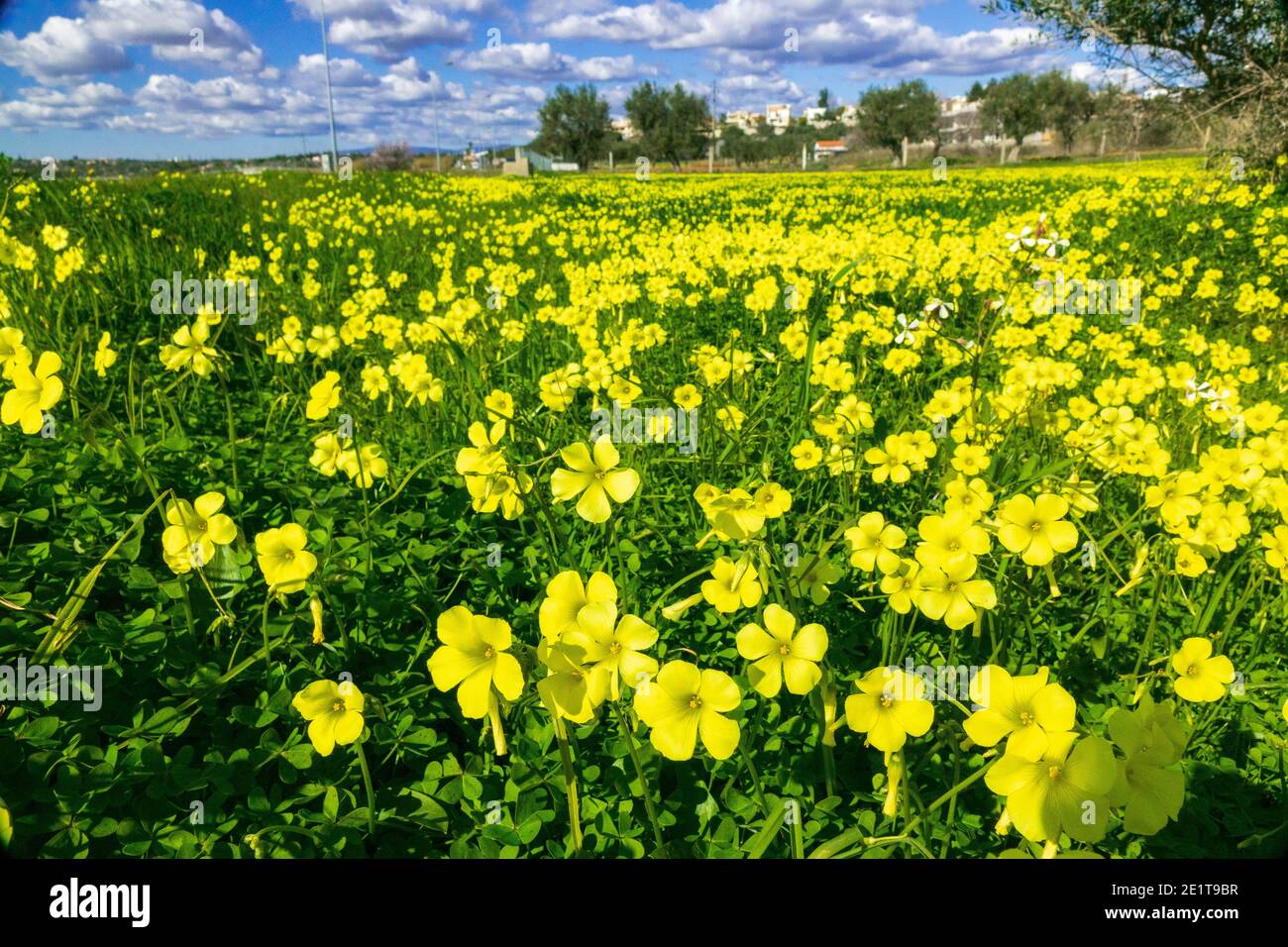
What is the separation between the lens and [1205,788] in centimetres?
177

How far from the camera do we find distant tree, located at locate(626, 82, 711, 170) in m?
57.1

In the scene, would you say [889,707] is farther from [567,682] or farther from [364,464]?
[364,464]

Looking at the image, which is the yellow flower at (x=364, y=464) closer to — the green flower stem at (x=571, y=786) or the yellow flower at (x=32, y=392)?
the yellow flower at (x=32, y=392)

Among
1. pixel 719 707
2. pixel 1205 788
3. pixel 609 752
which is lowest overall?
pixel 1205 788

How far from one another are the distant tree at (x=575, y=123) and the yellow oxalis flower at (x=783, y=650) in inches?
2083

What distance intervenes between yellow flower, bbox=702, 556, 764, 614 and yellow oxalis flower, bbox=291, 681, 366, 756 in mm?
684

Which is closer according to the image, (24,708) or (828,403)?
(24,708)

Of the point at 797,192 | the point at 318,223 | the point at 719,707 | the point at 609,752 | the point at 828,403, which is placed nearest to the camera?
the point at 719,707

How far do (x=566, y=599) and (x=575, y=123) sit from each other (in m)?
53.1

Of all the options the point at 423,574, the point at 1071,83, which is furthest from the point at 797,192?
the point at 1071,83

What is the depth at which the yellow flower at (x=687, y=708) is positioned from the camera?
1.02m

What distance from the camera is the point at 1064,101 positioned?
59344 millimetres
